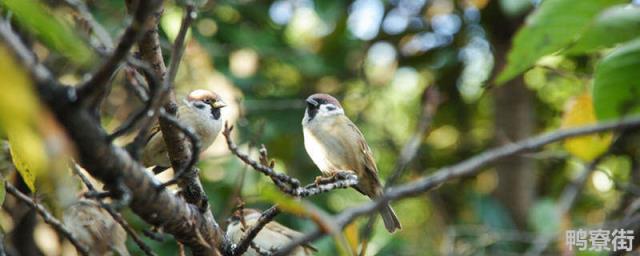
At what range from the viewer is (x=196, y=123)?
10.9 ft

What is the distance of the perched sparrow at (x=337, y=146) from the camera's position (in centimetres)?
354

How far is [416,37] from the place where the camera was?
18.7ft

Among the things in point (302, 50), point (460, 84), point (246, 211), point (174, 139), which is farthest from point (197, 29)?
point (174, 139)

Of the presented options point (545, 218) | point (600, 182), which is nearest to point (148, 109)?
point (545, 218)

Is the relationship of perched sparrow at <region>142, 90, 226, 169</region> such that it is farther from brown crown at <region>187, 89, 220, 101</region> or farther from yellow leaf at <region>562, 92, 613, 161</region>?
yellow leaf at <region>562, 92, 613, 161</region>

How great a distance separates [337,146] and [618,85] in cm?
243

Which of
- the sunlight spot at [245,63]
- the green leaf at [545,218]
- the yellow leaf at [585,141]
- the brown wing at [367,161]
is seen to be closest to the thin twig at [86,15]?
the yellow leaf at [585,141]

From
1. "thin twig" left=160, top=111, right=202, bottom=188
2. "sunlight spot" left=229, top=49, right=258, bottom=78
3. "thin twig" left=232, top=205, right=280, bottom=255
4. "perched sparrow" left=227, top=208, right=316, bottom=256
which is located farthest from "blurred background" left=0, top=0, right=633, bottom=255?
"thin twig" left=160, top=111, right=202, bottom=188

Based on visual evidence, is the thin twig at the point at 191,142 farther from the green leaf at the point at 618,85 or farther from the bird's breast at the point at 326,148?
the bird's breast at the point at 326,148

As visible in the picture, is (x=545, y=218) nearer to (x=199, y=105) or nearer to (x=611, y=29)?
(x=199, y=105)

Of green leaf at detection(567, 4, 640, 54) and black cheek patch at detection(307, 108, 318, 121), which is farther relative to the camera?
black cheek patch at detection(307, 108, 318, 121)

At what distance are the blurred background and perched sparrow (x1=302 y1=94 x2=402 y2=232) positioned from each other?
72cm

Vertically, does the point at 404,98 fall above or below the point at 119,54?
above

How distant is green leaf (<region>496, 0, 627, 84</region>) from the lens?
119 cm
